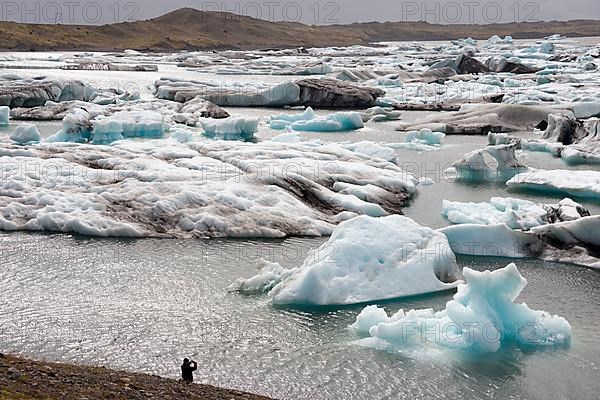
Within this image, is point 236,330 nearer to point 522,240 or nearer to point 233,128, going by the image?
point 522,240

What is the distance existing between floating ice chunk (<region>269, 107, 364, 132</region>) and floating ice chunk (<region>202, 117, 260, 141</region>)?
11.2ft

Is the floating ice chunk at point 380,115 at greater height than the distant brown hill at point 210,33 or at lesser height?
lesser

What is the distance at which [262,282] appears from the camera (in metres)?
11.6

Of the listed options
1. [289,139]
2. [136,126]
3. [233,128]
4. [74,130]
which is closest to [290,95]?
[233,128]

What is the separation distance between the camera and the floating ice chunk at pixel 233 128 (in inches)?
1025

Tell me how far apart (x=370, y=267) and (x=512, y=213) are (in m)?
5.36

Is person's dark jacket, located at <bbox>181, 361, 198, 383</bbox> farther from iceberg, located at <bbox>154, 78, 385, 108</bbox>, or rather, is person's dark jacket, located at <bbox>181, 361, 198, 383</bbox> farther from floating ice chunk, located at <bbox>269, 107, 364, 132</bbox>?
iceberg, located at <bbox>154, 78, 385, 108</bbox>

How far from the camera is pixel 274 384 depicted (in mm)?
8477

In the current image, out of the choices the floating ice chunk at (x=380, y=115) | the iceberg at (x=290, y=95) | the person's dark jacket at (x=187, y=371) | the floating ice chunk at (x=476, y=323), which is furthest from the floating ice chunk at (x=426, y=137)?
the person's dark jacket at (x=187, y=371)

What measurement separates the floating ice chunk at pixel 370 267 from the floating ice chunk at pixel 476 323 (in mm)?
1209

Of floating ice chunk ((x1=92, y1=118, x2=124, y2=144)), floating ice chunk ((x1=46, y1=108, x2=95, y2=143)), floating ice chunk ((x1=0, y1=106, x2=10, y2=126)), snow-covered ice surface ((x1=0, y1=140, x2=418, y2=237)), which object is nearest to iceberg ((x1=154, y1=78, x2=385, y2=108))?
floating ice chunk ((x1=0, y1=106, x2=10, y2=126))

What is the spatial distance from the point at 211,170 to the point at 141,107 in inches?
676

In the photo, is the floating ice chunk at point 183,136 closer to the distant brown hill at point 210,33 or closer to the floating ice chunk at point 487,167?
the floating ice chunk at point 487,167

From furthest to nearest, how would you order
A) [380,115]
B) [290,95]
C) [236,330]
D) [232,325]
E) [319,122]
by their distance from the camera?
1. [290,95]
2. [380,115]
3. [319,122]
4. [232,325]
5. [236,330]
